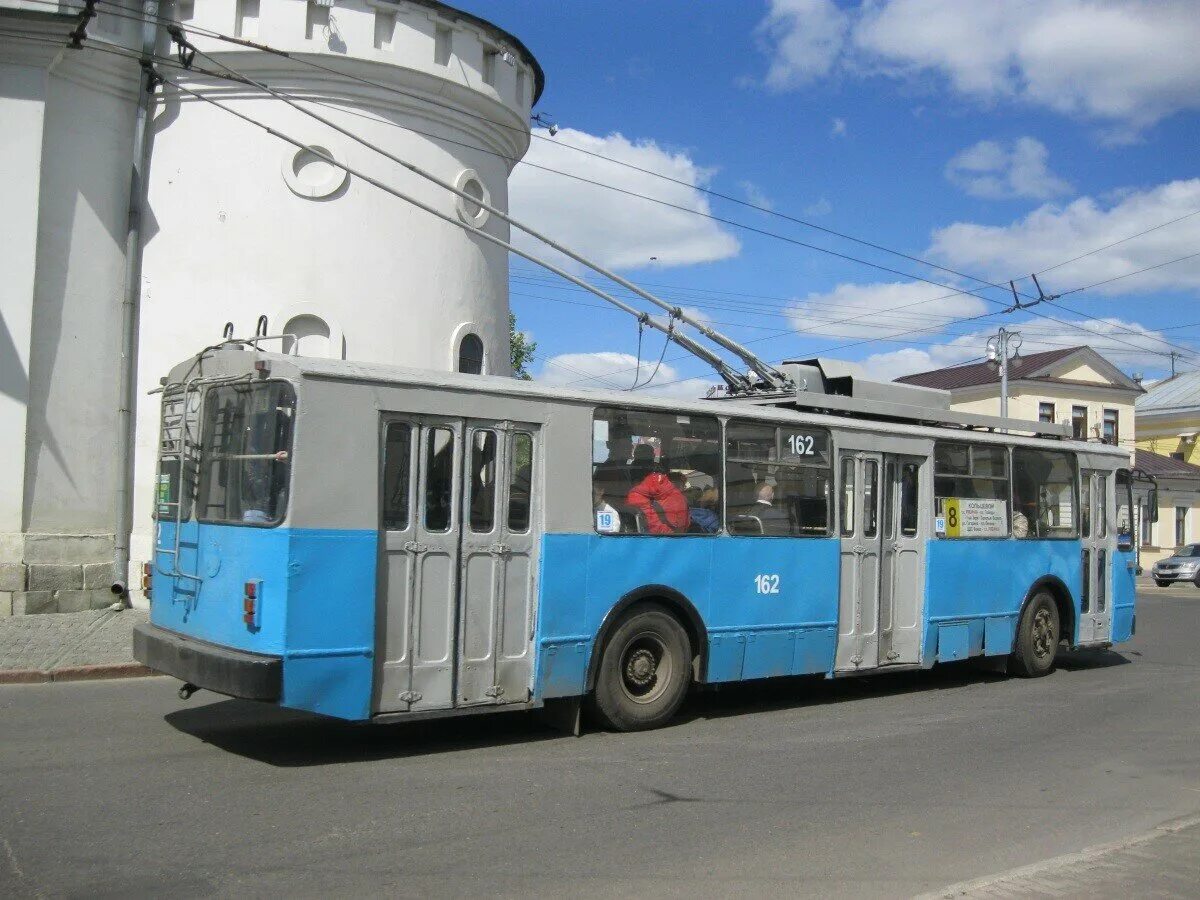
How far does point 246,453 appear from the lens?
7.90m

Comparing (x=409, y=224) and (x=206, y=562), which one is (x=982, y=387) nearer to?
(x=409, y=224)

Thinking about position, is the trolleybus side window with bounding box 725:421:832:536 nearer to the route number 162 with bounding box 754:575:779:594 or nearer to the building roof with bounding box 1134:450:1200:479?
the route number 162 with bounding box 754:575:779:594

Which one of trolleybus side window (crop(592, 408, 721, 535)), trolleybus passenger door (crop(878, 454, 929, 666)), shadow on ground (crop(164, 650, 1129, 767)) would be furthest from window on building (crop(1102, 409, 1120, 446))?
trolleybus side window (crop(592, 408, 721, 535))

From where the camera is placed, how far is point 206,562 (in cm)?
813

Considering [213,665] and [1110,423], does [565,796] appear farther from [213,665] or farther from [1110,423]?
[1110,423]

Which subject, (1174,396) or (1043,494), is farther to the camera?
(1174,396)

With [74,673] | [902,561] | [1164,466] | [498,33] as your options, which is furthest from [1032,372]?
[74,673]

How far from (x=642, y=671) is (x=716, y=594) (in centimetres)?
94

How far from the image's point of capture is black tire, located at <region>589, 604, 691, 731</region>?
30.2 ft

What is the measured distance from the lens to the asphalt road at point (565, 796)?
18.8 ft

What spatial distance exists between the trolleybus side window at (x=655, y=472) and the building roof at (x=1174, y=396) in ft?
187

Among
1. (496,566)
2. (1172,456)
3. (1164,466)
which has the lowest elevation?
(496,566)

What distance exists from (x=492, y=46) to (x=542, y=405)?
1119 centimetres

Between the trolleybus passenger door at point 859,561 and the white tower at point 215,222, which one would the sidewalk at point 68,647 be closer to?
the white tower at point 215,222
